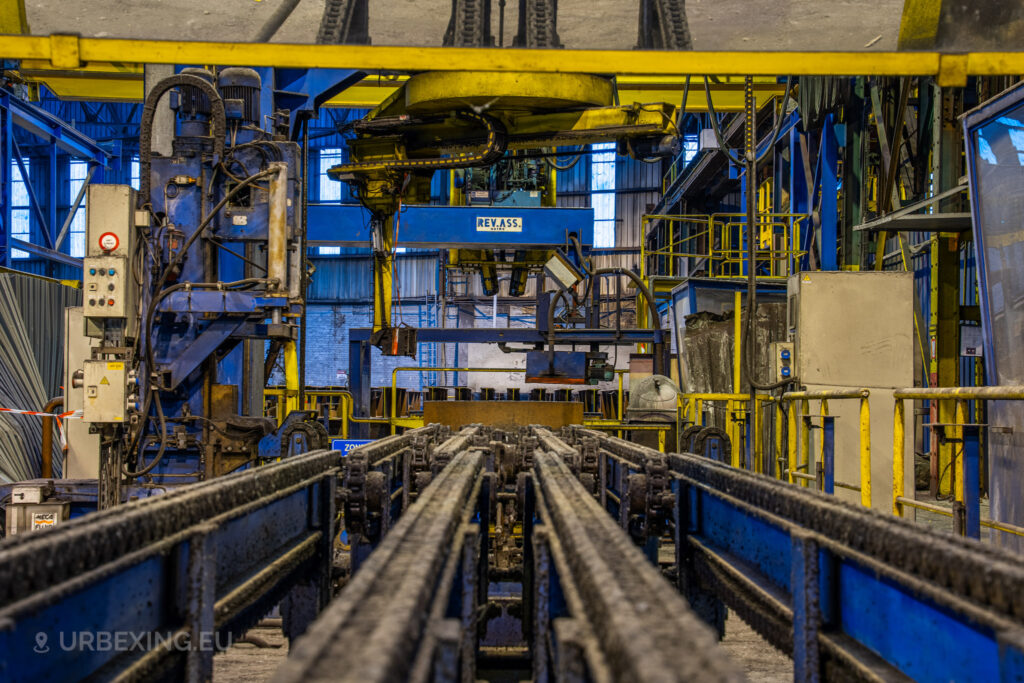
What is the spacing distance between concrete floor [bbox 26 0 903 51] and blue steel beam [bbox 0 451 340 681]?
197 cm

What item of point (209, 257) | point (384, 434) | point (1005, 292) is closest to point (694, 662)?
point (1005, 292)

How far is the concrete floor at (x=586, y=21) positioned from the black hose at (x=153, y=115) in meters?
1.96

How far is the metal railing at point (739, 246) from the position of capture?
11.8 metres

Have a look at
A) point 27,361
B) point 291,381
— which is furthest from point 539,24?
point 27,361

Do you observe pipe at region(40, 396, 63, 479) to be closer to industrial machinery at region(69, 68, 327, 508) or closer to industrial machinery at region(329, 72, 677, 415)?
industrial machinery at region(69, 68, 327, 508)

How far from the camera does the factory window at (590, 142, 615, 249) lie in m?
25.6

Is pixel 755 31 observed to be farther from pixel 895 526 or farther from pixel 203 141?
pixel 203 141

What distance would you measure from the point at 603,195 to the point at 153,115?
21113 mm

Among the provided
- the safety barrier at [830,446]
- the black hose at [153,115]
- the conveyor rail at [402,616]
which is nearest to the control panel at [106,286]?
the black hose at [153,115]

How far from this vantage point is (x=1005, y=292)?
510cm

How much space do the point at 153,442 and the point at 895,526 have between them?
498 cm

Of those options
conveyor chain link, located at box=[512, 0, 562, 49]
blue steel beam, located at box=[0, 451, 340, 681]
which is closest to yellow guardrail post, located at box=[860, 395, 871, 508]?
conveyor chain link, located at box=[512, 0, 562, 49]

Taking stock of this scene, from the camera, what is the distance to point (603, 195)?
25766mm

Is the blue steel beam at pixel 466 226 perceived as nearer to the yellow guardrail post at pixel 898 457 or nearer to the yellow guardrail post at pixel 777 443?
the yellow guardrail post at pixel 777 443
